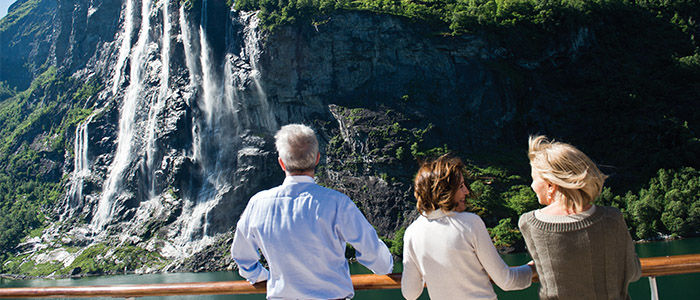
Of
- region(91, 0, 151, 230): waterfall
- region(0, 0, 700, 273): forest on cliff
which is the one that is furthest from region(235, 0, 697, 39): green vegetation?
region(91, 0, 151, 230): waterfall

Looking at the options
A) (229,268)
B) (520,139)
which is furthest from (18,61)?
(520,139)

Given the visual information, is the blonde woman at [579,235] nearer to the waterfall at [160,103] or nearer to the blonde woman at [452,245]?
the blonde woman at [452,245]

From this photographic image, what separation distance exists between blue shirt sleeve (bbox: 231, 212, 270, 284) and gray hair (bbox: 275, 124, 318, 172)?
1.35 ft

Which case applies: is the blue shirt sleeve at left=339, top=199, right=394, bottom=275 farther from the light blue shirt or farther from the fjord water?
the fjord water

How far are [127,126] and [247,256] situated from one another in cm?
6400

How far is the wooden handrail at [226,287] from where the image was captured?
2.69 m

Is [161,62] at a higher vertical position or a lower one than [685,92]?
higher

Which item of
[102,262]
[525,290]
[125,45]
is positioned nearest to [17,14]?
[125,45]

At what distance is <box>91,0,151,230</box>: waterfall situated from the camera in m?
59.1

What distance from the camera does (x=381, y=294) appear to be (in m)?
26.1

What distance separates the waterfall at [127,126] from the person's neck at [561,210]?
6179cm

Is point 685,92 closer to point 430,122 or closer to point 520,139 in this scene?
point 520,139

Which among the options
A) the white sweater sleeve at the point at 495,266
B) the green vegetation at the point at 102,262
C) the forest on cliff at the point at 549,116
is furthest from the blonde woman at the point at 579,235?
the green vegetation at the point at 102,262

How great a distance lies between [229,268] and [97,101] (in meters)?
33.9
